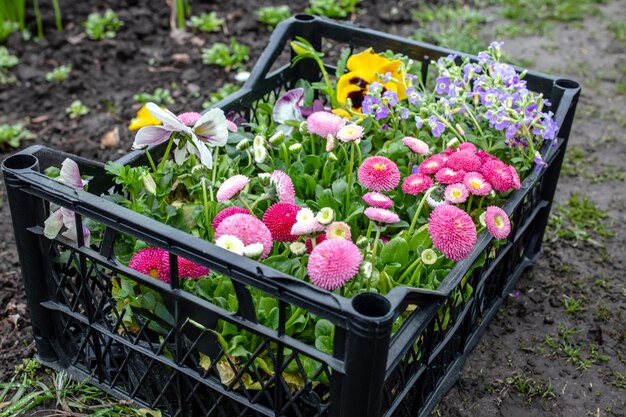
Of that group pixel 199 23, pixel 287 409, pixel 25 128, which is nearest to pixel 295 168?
pixel 287 409

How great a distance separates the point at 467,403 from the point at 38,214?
42.3 inches

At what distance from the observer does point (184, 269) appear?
1.46 meters

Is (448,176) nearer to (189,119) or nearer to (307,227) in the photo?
(307,227)

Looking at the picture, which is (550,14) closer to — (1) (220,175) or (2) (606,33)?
(2) (606,33)

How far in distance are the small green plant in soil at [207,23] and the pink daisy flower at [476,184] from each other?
229 centimetres

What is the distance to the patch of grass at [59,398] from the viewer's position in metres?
1.73

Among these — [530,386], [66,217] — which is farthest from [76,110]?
[530,386]

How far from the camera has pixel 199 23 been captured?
12.1 feet

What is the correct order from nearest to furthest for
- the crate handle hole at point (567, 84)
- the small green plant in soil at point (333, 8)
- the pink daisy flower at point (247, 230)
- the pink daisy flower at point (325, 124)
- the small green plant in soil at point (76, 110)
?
the pink daisy flower at point (247, 230) < the pink daisy flower at point (325, 124) < the crate handle hole at point (567, 84) < the small green plant in soil at point (76, 110) < the small green plant in soil at point (333, 8)

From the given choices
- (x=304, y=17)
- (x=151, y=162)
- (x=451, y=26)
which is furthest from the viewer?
(x=451, y=26)

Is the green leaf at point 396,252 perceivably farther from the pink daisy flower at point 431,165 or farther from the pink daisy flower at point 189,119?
the pink daisy flower at point 189,119

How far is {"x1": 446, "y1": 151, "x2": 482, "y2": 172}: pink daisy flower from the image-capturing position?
1.71 metres

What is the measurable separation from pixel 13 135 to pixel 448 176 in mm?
1829

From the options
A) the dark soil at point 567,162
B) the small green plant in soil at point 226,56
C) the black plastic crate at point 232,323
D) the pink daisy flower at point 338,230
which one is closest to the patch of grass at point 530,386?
the dark soil at point 567,162
